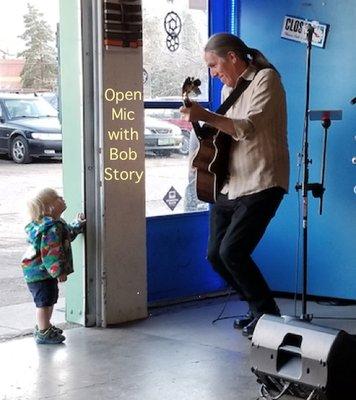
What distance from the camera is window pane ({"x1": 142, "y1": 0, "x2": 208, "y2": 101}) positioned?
5.68 m

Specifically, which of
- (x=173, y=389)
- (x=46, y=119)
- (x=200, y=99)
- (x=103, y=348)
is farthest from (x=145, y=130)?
(x=46, y=119)

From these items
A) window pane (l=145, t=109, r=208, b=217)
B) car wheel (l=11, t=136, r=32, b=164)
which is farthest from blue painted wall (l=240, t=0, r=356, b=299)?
car wheel (l=11, t=136, r=32, b=164)

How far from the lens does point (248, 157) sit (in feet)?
16.2

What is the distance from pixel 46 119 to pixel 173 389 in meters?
10.9

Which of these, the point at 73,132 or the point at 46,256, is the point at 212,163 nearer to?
the point at 73,132

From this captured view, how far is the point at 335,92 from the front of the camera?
230 inches

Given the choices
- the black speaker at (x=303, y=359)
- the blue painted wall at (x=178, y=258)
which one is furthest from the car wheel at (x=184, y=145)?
the black speaker at (x=303, y=359)

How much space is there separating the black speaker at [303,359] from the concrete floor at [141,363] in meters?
0.32

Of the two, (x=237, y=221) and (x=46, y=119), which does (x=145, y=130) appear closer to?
(x=237, y=221)

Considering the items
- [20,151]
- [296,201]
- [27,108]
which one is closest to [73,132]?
[296,201]

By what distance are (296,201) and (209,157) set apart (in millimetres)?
1187

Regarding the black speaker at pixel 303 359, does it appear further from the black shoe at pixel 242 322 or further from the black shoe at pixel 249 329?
the black shoe at pixel 242 322

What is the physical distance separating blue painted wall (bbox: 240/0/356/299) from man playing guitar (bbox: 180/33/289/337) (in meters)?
0.93

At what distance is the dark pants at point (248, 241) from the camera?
4.94 metres
